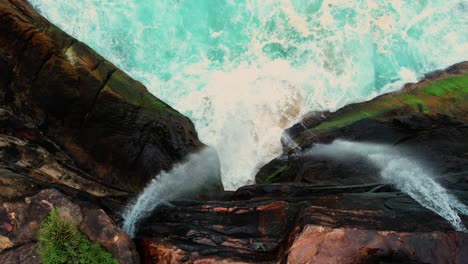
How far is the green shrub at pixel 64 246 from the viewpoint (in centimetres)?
641

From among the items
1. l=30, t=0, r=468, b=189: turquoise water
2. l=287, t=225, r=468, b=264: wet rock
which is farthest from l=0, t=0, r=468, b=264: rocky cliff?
l=30, t=0, r=468, b=189: turquoise water

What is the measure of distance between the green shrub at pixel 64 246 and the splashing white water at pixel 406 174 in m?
6.45

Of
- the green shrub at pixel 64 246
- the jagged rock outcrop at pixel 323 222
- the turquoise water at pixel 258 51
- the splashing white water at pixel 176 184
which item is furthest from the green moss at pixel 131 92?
the green shrub at pixel 64 246

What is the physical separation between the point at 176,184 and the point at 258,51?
886cm

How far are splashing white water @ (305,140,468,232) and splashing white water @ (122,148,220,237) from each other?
11.0 feet

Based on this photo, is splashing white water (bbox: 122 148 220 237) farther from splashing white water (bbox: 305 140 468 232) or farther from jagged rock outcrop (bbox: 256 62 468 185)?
splashing white water (bbox: 305 140 468 232)

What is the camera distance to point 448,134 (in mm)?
12703

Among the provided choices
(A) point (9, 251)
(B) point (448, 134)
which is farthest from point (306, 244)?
(B) point (448, 134)

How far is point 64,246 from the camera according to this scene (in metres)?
6.52

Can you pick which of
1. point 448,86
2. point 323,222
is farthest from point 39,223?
point 448,86

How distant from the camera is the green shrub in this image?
6406 mm

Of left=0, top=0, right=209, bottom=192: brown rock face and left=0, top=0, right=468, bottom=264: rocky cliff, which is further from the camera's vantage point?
left=0, top=0, right=209, bottom=192: brown rock face

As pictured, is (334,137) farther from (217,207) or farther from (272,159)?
(217,207)

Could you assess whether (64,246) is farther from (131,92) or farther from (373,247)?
(131,92)
